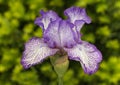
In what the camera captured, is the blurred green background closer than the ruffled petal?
No

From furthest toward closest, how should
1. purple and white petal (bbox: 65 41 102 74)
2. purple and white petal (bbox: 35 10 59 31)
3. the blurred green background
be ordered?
the blurred green background < purple and white petal (bbox: 35 10 59 31) < purple and white petal (bbox: 65 41 102 74)

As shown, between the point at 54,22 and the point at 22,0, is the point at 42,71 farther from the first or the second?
the point at 54,22

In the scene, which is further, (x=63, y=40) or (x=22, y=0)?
(x=22, y=0)

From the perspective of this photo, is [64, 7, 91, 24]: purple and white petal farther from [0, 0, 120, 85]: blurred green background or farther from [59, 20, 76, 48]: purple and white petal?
[0, 0, 120, 85]: blurred green background

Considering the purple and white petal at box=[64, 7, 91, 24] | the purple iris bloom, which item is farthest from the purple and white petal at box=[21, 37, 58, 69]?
the purple and white petal at box=[64, 7, 91, 24]

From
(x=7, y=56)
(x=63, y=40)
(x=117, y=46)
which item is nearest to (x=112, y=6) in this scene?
(x=117, y=46)

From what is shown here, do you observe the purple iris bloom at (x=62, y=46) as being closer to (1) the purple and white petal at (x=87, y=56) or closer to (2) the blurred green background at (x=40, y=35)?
(1) the purple and white petal at (x=87, y=56)

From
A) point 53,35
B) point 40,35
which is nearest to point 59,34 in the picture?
point 53,35

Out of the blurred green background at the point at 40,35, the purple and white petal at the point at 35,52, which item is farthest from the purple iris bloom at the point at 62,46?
the blurred green background at the point at 40,35
